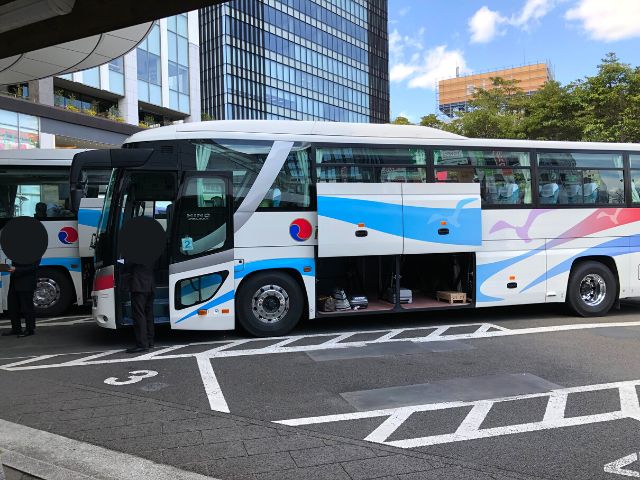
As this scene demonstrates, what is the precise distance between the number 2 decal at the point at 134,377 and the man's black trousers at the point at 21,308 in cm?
346

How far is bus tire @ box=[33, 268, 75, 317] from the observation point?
1090cm

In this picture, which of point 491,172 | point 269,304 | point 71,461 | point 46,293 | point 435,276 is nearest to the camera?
point 71,461

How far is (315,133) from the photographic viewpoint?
343 inches

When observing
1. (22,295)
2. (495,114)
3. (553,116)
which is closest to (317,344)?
(22,295)

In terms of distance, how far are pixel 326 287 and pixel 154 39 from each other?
31.9 m

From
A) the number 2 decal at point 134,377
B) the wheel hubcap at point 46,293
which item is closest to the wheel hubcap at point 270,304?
the number 2 decal at point 134,377

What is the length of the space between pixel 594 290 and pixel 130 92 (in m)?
30.4

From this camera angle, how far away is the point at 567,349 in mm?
7594

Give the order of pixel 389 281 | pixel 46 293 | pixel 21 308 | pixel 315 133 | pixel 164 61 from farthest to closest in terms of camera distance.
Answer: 1. pixel 164 61
2. pixel 46 293
3. pixel 389 281
4. pixel 21 308
5. pixel 315 133

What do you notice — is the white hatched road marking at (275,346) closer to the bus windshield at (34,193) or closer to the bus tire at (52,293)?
the bus tire at (52,293)

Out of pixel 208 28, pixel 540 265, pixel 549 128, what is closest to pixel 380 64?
pixel 208 28

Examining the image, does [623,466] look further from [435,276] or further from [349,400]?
[435,276]

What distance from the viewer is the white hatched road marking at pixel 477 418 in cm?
446

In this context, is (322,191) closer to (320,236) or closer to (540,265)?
(320,236)
